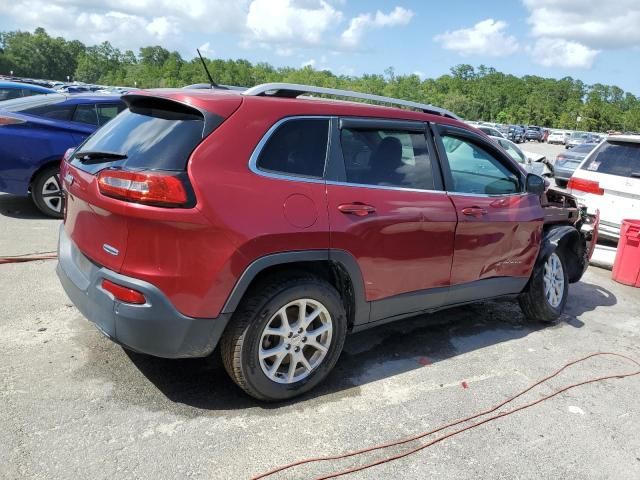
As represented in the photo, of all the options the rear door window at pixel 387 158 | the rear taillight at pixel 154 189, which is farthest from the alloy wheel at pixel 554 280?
the rear taillight at pixel 154 189

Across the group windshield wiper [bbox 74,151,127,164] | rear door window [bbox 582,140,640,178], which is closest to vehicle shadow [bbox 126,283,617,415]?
windshield wiper [bbox 74,151,127,164]

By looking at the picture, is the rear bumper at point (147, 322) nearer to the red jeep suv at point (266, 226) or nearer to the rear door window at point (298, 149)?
the red jeep suv at point (266, 226)

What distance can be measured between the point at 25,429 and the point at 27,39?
14999 cm

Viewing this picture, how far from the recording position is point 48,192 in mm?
7160

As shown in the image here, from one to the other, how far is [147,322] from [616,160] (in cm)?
710

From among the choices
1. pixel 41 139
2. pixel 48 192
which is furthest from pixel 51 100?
pixel 48 192

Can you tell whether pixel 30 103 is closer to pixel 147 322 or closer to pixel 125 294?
pixel 125 294

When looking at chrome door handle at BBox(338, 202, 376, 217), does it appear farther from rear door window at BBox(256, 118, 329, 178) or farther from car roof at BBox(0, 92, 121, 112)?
car roof at BBox(0, 92, 121, 112)

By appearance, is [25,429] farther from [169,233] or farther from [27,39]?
[27,39]

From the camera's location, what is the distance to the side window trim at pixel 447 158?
404cm

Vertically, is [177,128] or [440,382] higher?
[177,128]

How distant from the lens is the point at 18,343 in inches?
148

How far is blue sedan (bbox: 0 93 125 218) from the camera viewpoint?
675 cm

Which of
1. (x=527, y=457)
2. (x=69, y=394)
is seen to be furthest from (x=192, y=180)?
(x=527, y=457)
